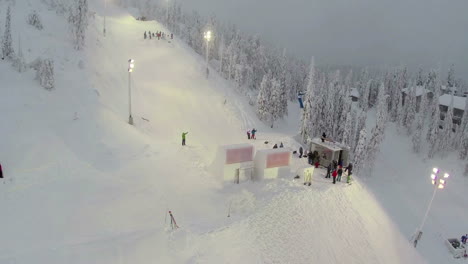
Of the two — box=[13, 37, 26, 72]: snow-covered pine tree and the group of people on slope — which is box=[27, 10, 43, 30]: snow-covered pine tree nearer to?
box=[13, 37, 26, 72]: snow-covered pine tree

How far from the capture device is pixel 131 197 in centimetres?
1686

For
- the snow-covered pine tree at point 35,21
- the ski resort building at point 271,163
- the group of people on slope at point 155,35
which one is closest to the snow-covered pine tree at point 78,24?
the snow-covered pine tree at point 35,21

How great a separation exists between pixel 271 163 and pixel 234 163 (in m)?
2.44

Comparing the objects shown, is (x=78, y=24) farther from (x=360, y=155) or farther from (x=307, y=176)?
(x=360, y=155)

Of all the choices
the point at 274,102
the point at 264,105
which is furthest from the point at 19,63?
the point at 274,102

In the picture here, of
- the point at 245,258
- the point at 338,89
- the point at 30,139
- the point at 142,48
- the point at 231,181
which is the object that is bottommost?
the point at 245,258

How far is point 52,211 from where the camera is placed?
1470 cm

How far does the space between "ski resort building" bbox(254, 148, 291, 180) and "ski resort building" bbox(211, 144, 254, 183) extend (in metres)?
0.45

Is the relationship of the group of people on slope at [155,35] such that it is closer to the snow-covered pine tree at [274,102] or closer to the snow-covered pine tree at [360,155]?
the snow-covered pine tree at [274,102]

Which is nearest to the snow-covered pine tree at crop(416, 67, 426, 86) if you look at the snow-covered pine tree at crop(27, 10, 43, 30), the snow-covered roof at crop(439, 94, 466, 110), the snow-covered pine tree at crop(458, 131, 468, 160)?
the snow-covered roof at crop(439, 94, 466, 110)

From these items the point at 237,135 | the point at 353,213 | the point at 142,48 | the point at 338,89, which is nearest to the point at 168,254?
the point at 353,213

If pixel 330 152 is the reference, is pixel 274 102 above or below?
above

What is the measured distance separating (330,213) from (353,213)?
1779 millimetres

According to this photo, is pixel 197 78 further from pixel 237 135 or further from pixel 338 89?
pixel 338 89
